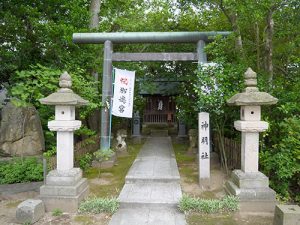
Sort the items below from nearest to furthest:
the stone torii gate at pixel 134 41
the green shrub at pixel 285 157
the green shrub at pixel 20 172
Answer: the green shrub at pixel 285 157
the green shrub at pixel 20 172
the stone torii gate at pixel 134 41

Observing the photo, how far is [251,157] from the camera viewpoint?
6727mm

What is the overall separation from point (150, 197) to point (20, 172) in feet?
13.3

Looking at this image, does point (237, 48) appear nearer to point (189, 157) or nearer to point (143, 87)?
point (189, 157)

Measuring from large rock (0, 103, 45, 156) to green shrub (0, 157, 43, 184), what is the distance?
3.16ft

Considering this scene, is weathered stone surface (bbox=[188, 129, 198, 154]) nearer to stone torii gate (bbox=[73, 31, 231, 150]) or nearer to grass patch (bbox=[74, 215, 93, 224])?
stone torii gate (bbox=[73, 31, 231, 150])

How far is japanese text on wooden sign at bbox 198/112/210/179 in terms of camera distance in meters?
8.12

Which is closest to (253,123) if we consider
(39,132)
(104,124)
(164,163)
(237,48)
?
(237,48)

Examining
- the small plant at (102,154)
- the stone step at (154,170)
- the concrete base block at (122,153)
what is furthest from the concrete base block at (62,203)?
the concrete base block at (122,153)

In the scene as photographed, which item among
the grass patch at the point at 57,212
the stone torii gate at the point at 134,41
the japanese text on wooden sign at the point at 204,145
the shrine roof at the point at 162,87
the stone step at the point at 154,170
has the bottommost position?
the grass patch at the point at 57,212

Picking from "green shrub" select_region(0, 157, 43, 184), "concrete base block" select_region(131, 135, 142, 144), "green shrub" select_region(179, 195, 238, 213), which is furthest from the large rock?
"concrete base block" select_region(131, 135, 142, 144)

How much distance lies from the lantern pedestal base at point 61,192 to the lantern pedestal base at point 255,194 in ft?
12.5

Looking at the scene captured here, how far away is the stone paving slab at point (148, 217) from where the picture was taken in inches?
225

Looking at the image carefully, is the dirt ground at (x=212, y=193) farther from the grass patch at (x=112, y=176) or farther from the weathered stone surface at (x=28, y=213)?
the weathered stone surface at (x=28, y=213)

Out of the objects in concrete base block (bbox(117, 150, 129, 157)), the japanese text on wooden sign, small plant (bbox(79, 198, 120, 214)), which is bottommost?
small plant (bbox(79, 198, 120, 214))
